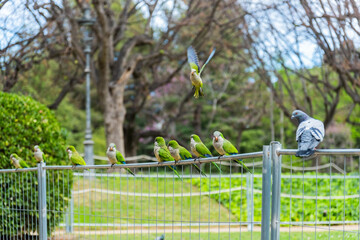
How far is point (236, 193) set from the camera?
13.1 metres

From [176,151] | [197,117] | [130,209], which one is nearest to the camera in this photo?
[176,151]

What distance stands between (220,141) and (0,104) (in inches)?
190

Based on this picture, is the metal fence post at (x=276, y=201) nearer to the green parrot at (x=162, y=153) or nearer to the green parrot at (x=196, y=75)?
the green parrot at (x=196, y=75)

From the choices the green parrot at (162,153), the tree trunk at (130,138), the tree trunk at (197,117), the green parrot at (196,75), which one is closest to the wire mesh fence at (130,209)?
the green parrot at (162,153)

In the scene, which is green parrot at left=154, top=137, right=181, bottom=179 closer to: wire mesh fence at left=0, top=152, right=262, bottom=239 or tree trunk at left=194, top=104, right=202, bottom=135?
wire mesh fence at left=0, top=152, right=262, bottom=239

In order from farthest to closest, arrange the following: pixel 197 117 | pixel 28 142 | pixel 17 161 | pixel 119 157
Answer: pixel 197 117, pixel 28 142, pixel 17 161, pixel 119 157

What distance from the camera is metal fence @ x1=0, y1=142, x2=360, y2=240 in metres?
3.16

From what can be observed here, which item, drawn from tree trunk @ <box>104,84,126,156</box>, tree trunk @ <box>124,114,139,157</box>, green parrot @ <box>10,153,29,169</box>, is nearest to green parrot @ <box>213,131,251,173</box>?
green parrot @ <box>10,153,29,169</box>

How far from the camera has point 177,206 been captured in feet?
40.9

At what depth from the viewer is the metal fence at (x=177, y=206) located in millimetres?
3162

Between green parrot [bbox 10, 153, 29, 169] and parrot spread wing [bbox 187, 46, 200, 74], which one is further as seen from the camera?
green parrot [bbox 10, 153, 29, 169]

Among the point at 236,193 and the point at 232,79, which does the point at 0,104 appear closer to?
the point at 236,193

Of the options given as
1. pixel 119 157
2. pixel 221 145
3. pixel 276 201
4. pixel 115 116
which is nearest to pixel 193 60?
pixel 221 145

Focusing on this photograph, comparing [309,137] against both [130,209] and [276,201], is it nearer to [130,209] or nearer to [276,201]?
[276,201]
